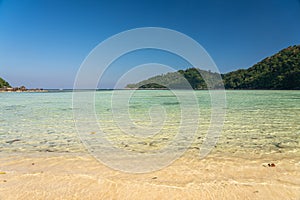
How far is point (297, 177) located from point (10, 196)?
3.63 m

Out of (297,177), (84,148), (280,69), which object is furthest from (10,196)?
(280,69)

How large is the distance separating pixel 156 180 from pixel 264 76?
97.5m

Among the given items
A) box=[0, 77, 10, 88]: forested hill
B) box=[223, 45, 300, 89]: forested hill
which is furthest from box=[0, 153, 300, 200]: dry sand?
box=[0, 77, 10, 88]: forested hill

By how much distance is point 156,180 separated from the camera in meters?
2.97

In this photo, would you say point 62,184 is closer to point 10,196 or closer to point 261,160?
point 10,196

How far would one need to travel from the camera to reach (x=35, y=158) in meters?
4.04

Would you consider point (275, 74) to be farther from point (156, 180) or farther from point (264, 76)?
point (156, 180)

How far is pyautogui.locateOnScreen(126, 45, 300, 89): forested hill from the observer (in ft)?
231

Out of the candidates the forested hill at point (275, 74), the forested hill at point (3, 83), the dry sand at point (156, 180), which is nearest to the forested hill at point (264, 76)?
the forested hill at point (275, 74)

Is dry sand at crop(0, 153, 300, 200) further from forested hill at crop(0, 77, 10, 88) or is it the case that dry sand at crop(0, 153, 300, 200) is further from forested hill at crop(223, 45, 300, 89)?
forested hill at crop(0, 77, 10, 88)

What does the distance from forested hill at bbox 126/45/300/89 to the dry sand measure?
182 feet

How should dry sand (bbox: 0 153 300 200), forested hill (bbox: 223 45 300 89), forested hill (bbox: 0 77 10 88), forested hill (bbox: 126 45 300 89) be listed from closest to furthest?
dry sand (bbox: 0 153 300 200)
forested hill (bbox: 126 45 300 89)
forested hill (bbox: 223 45 300 89)
forested hill (bbox: 0 77 10 88)

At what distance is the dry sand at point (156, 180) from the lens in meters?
2.50

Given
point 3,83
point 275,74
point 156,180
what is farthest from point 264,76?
point 3,83
